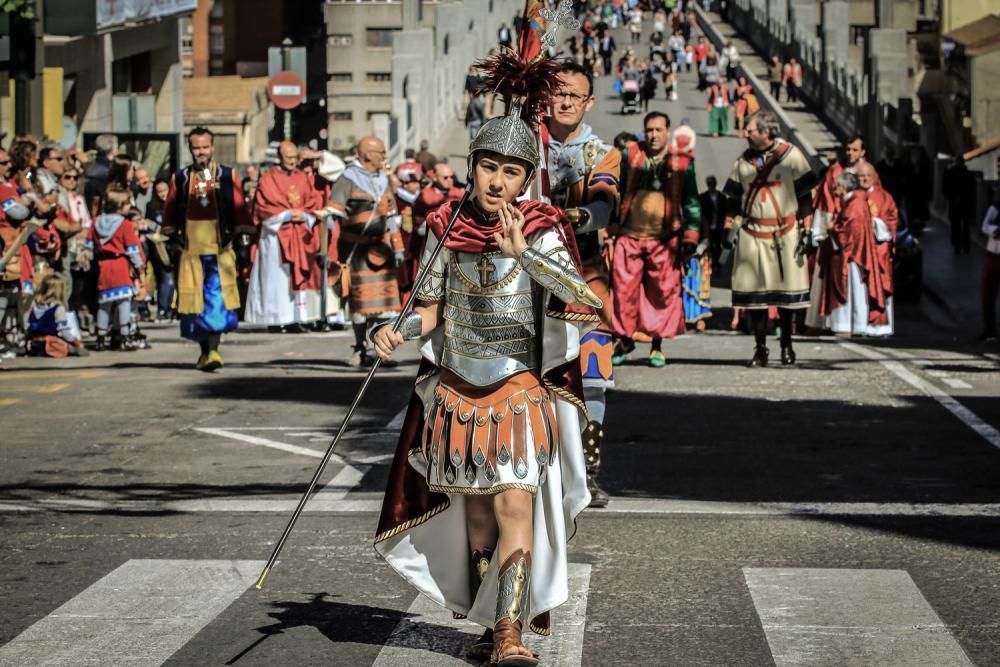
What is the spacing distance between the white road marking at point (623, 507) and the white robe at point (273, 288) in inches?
402

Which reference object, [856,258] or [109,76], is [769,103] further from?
[856,258]

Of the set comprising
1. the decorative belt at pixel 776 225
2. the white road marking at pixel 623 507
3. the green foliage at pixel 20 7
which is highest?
the green foliage at pixel 20 7

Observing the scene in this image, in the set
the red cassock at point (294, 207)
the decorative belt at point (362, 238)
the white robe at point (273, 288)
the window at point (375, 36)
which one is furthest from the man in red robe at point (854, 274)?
the window at point (375, 36)

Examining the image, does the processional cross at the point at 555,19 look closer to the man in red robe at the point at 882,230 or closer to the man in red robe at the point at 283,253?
the man in red robe at the point at 882,230

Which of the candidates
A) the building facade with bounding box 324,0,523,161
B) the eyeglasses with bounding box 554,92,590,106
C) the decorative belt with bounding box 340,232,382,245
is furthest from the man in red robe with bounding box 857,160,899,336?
the building facade with bounding box 324,0,523,161

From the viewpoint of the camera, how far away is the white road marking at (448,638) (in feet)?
22.0

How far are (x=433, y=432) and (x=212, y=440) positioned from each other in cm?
568

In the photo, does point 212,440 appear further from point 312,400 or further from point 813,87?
point 813,87

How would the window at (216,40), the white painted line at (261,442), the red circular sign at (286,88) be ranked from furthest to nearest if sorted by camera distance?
the window at (216,40), the red circular sign at (286,88), the white painted line at (261,442)

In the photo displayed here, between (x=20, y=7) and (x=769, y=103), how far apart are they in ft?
127

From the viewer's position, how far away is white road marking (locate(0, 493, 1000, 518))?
31.3 feet

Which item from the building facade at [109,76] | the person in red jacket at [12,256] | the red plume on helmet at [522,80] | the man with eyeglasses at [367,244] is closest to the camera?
the red plume on helmet at [522,80]

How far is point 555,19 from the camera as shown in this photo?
7414 millimetres

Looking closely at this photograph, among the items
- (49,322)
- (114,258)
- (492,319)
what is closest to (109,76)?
(114,258)
